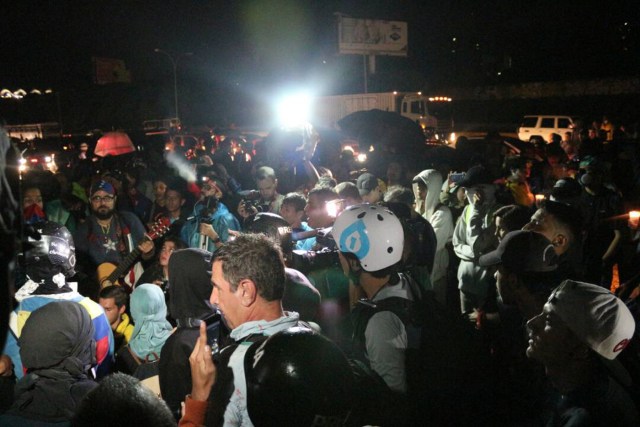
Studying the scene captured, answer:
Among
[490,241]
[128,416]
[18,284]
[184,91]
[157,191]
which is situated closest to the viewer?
[128,416]

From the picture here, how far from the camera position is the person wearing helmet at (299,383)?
1.69m

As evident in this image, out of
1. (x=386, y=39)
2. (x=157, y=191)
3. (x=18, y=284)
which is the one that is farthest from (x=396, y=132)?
(x=386, y=39)

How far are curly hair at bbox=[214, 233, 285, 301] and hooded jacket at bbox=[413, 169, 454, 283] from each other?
4787 mm

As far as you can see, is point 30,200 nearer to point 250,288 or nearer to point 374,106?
point 250,288

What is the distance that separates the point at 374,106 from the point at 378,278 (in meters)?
28.2

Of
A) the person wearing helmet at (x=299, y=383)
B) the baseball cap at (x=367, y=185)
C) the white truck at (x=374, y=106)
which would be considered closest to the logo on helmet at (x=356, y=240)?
the person wearing helmet at (x=299, y=383)

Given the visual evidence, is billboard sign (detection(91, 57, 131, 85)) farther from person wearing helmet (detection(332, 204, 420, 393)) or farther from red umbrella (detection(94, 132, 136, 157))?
person wearing helmet (detection(332, 204, 420, 393))

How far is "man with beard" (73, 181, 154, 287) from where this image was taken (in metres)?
6.76

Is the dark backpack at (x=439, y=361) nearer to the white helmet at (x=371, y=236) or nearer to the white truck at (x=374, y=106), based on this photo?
the white helmet at (x=371, y=236)

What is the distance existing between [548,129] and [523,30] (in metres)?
32.4

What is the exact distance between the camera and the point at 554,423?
2674 millimetres

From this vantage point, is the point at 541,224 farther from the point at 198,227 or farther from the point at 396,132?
the point at 396,132

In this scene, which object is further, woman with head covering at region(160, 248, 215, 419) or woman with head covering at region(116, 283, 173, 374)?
woman with head covering at region(116, 283, 173, 374)

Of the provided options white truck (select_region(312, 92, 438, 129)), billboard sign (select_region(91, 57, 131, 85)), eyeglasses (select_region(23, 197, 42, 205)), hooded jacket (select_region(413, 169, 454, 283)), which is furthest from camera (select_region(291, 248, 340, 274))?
billboard sign (select_region(91, 57, 131, 85))
